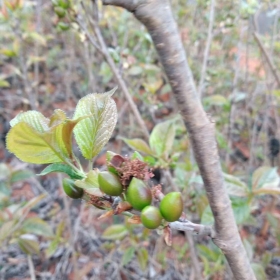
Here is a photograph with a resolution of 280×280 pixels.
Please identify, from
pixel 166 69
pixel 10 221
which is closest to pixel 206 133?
pixel 166 69

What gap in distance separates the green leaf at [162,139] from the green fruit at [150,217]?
43 centimetres

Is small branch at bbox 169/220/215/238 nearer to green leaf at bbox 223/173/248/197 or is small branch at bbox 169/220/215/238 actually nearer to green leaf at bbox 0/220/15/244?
green leaf at bbox 223/173/248/197

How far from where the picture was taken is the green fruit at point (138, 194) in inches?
13.5

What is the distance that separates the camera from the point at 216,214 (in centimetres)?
36

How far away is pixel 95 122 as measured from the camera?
38cm

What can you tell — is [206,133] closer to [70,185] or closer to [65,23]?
[70,185]

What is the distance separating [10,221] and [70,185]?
0.58 meters

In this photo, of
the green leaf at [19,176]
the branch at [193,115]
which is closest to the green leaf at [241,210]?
the branch at [193,115]

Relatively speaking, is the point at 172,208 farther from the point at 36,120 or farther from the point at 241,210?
the point at 241,210

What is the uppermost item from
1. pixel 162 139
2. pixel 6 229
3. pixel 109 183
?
pixel 109 183

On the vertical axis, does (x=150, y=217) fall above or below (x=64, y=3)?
below

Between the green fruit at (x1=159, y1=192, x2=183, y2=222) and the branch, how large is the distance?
0.11ft

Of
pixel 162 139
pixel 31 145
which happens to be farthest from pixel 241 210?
pixel 31 145

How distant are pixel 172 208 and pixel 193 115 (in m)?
0.09
